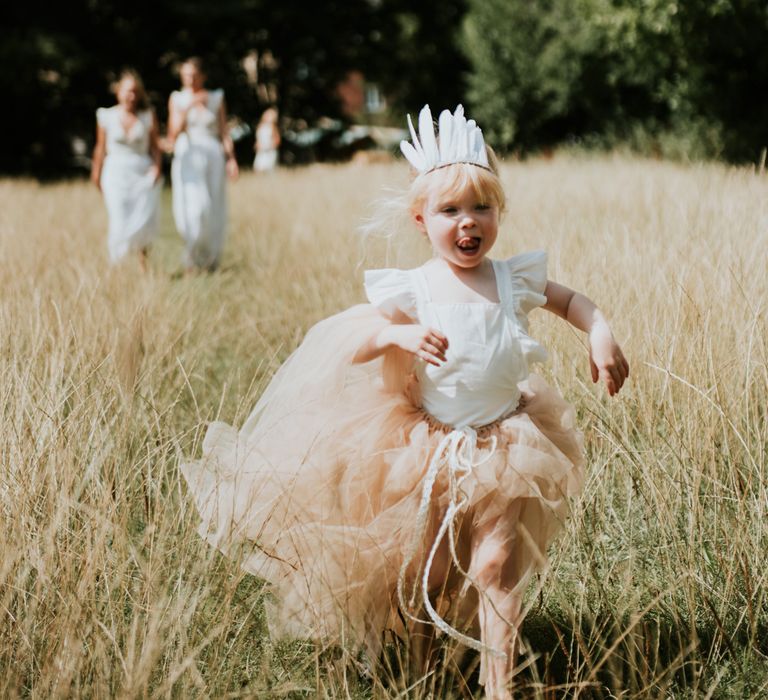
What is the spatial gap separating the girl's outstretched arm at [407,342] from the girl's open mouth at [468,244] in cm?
24

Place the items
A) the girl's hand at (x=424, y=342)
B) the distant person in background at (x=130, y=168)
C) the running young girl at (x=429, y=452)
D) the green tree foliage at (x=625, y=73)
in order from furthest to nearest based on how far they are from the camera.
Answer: the green tree foliage at (x=625, y=73) < the distant person in background at (x=130, y=168) < the running young girl at (x=429, y=452) < the girl's hand at (x=424, y=342)

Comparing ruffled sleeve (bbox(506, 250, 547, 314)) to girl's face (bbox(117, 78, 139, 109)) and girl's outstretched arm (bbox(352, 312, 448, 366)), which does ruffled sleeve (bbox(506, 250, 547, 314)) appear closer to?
girl's outstretched arm (bbox(352, 312, 448, 366))

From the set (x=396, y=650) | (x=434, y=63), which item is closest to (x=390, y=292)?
(x=396, y=650)

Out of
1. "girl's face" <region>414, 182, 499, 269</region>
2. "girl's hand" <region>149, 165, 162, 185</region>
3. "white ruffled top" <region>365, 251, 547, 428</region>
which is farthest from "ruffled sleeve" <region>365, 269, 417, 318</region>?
"girl's hand" <region>149, 165, 162, 185</region>

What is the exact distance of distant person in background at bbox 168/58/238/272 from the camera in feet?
31.7

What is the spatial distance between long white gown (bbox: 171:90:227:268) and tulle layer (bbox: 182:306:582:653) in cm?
707

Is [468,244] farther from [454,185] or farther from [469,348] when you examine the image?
[469,348]

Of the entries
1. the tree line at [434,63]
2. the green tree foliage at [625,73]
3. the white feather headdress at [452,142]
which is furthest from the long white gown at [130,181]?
the tree line at [434,63]

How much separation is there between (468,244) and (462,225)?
5 centimetres

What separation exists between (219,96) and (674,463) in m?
7.90

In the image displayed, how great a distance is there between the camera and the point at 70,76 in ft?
84.3

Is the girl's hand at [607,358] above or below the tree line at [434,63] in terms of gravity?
below

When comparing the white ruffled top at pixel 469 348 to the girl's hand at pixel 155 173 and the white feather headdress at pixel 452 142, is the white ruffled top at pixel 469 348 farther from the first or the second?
the girl's hand at pixel 155 173

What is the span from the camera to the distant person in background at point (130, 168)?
9297 millimetres
